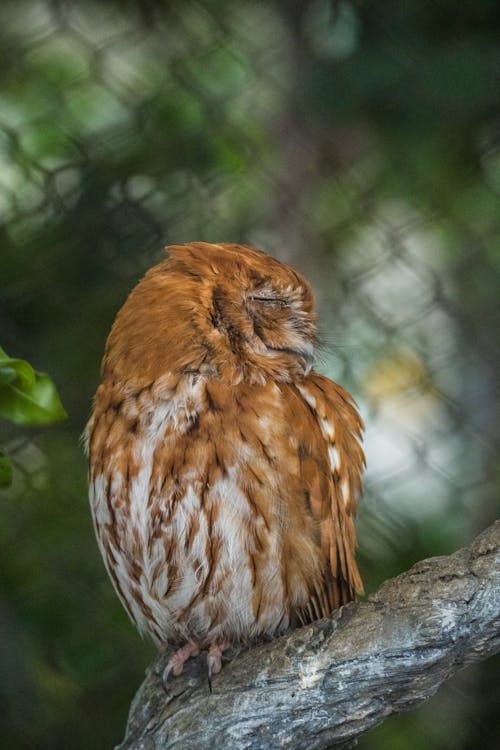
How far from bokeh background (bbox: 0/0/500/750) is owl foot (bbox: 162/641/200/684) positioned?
74 centimetres

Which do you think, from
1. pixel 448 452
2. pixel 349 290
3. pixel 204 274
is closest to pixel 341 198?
pixel 349 290

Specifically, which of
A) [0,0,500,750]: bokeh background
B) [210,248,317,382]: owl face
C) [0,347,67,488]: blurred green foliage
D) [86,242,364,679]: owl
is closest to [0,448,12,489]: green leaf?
[0,347,67,488]: blurred green foliage

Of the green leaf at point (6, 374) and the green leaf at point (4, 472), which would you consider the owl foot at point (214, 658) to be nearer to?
the green leaf at point (4, 472)

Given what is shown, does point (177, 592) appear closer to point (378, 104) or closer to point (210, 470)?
point (210, 470)

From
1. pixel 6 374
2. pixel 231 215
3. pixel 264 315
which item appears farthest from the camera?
pixel 231 215

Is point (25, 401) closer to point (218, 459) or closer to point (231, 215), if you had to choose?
point (218, 459)

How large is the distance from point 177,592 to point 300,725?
0.28 metres

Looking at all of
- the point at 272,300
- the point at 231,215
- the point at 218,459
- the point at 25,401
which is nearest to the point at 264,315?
the point at 272,300

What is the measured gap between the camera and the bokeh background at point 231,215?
2141 mm

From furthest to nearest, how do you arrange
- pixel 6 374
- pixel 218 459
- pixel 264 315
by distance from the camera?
pixel 264 315 < pixel 218 459 < pixel 6 374

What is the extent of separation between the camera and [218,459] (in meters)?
1.34

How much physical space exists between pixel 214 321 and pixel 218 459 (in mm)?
199

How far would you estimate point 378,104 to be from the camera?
2205mm

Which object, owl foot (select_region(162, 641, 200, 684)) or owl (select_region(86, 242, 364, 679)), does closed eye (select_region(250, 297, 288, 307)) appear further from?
owl foot (select_region(162, 641, 200, 684))
